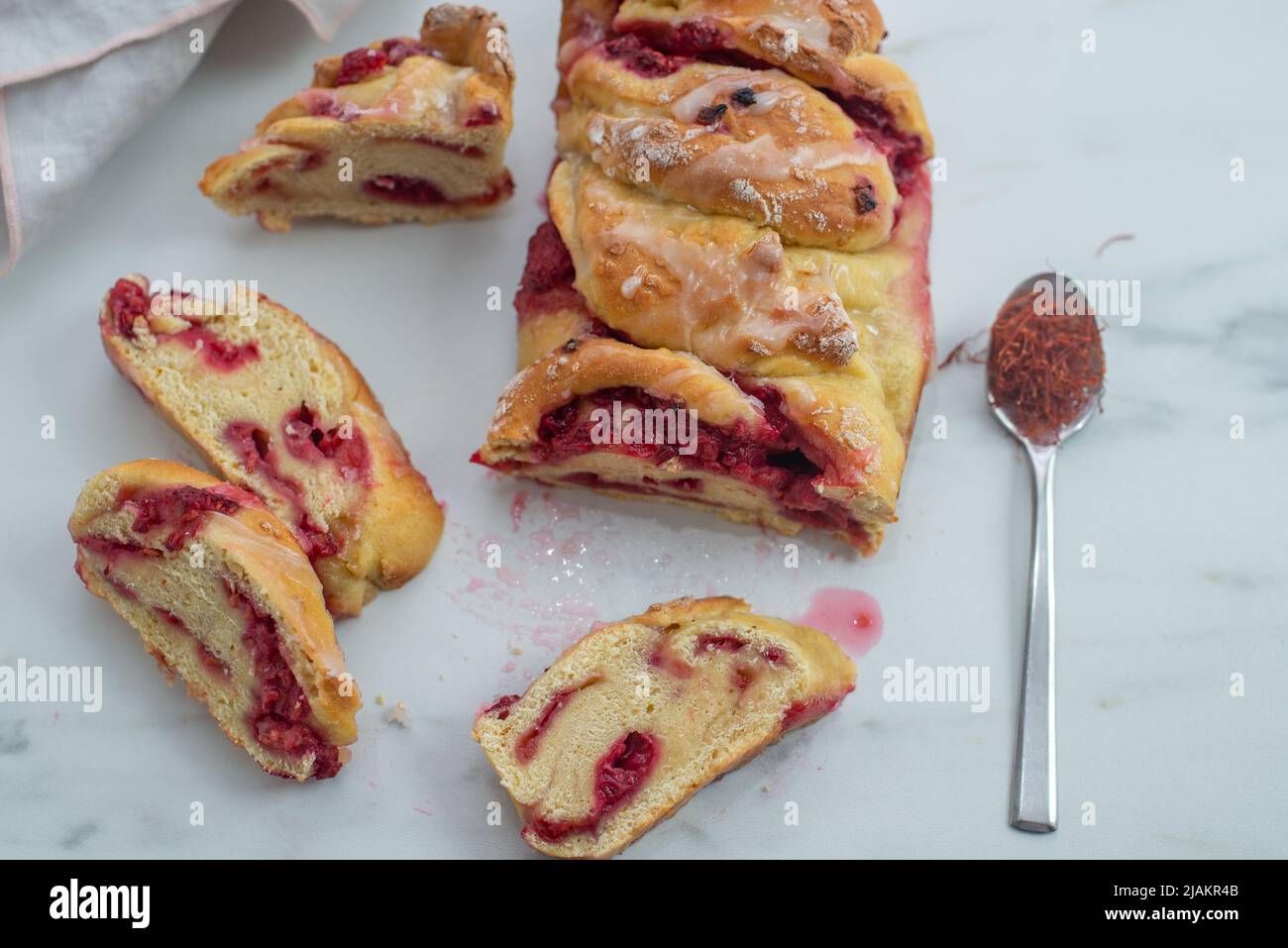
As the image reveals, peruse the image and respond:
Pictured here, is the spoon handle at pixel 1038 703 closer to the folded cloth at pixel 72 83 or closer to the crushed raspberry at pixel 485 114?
the crushed raspberry at pixel 485 114

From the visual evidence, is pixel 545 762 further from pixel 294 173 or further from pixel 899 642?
pixel 294 173

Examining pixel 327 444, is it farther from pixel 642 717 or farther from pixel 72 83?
pixel 72 83

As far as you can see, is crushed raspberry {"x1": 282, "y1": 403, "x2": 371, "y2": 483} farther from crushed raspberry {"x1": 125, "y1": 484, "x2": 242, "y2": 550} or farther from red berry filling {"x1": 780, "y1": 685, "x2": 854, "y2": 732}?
red berry filling {"x1": 780, "y1": 685, "x2": 854, "y2": 732}

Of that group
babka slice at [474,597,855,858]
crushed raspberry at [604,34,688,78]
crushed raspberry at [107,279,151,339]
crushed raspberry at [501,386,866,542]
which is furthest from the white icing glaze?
crushed raspberry at [107,279,151,339]

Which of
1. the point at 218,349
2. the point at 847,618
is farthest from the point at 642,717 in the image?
the point at 218,349

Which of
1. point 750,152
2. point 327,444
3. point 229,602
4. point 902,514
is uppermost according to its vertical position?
point 750,152
